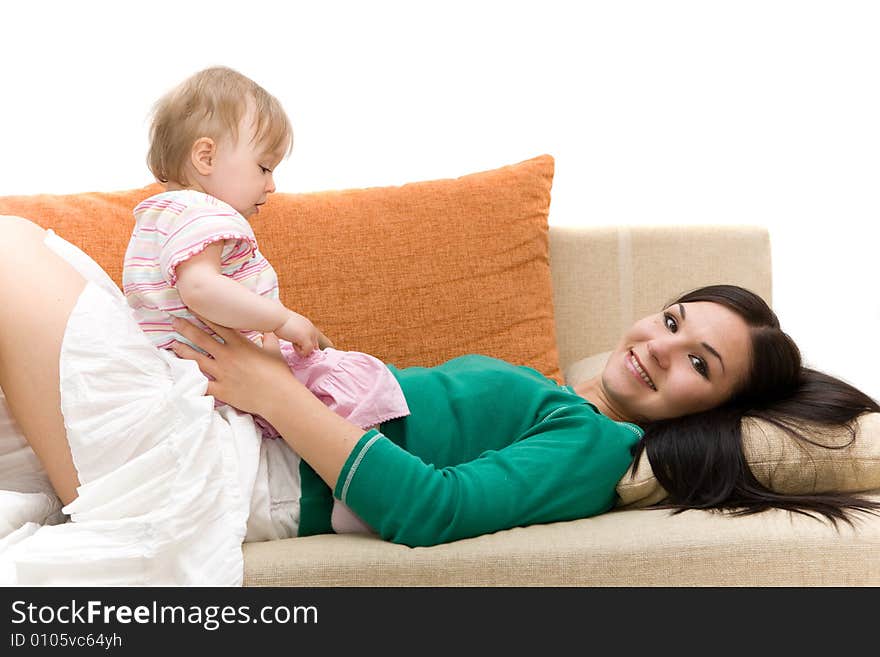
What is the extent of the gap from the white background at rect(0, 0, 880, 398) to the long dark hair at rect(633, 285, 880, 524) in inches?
34.5

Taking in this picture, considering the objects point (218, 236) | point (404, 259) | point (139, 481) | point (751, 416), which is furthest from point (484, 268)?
point (139, 481)

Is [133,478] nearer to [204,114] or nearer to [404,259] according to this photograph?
[204,114]

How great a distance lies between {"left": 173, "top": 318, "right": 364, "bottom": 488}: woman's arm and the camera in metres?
1.30

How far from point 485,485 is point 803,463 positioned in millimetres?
525

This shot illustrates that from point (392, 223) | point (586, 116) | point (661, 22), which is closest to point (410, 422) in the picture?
point (392, 223)

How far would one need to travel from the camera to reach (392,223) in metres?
1.97

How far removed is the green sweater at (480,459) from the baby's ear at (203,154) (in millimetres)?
462

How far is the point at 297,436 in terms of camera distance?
1314 mm
